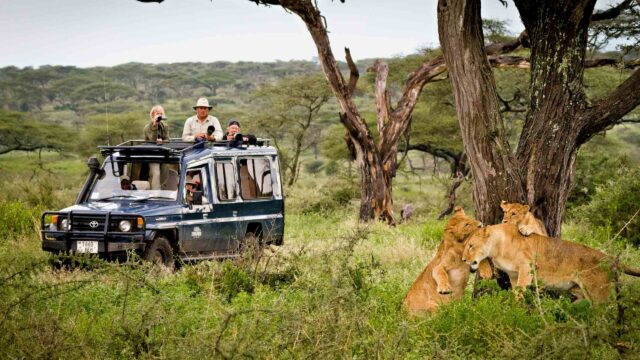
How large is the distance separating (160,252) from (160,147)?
1.44m

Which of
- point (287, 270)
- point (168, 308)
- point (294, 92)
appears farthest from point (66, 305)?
point (294, 92)

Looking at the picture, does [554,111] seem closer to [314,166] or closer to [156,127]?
[156,127]

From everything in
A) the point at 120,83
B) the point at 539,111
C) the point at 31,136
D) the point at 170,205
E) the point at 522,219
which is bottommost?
the point at 31,136

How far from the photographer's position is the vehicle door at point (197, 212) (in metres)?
11.1

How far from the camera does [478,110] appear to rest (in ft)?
25.8

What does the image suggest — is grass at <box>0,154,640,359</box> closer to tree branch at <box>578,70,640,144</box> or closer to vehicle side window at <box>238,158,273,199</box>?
tree branch at <box>578,70,640,144</box>

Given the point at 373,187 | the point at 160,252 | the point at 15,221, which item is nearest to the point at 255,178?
the point at 160,252

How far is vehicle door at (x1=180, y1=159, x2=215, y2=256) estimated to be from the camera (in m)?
11.1

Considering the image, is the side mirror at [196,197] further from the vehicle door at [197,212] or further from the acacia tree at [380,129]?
the acacia tree at [380,129]

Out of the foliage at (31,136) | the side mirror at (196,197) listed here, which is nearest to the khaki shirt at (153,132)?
the side mirror at (196,197)

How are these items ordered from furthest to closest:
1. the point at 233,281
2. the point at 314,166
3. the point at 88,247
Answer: the point at 314,166 → the point at 88,247 → the point at 233,281

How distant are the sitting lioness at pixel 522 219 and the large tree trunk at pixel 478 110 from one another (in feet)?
2.56

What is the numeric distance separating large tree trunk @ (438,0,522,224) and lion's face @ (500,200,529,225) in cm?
79

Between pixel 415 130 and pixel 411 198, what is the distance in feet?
9.11
